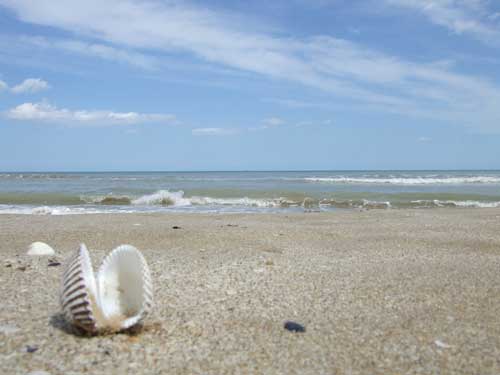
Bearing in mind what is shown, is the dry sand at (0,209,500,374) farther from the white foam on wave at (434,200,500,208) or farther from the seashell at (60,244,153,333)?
the white foam on wave at (434,200,500,208)

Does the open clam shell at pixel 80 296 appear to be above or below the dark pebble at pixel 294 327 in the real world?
above

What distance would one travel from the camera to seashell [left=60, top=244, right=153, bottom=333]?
324 centimetres

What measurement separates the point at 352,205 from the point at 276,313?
52.0ft

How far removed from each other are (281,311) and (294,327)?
1.62 ft

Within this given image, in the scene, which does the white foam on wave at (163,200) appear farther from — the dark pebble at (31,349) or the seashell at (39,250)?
the dark pebble at (31,349)

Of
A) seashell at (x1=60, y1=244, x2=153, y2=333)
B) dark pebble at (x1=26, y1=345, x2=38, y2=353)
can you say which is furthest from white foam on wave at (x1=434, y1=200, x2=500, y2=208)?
dark pebble at (x1=26, y1=345, x2=38, y2=353)

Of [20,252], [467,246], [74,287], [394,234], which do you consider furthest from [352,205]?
[74,287]

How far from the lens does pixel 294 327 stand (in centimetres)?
371

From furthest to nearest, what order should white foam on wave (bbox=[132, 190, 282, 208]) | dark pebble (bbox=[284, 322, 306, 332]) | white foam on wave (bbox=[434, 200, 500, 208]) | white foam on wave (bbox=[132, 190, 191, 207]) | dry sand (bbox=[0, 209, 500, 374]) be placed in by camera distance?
white foam on wave (bbox=[132, 190, 191, 207])
white foam on wave (bbox=[132, 190, 282, 208])
white foam on wave (bbox=[434, 200, 500, 208])
dark pebble (bbox=[284, 322, 306, 332])
dry sand (bbox=[0, 209, 500, 374])

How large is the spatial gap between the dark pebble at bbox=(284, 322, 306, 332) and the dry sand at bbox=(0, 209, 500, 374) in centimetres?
6

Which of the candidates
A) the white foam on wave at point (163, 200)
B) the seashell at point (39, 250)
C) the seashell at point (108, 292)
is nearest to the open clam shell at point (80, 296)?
the seashell at point (108, 292)

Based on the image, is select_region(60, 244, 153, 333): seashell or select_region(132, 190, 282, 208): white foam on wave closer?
select_region(60, 244, 153, 333): seashell

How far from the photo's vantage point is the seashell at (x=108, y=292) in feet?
10.6

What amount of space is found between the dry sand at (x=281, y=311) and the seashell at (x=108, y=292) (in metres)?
0.14
